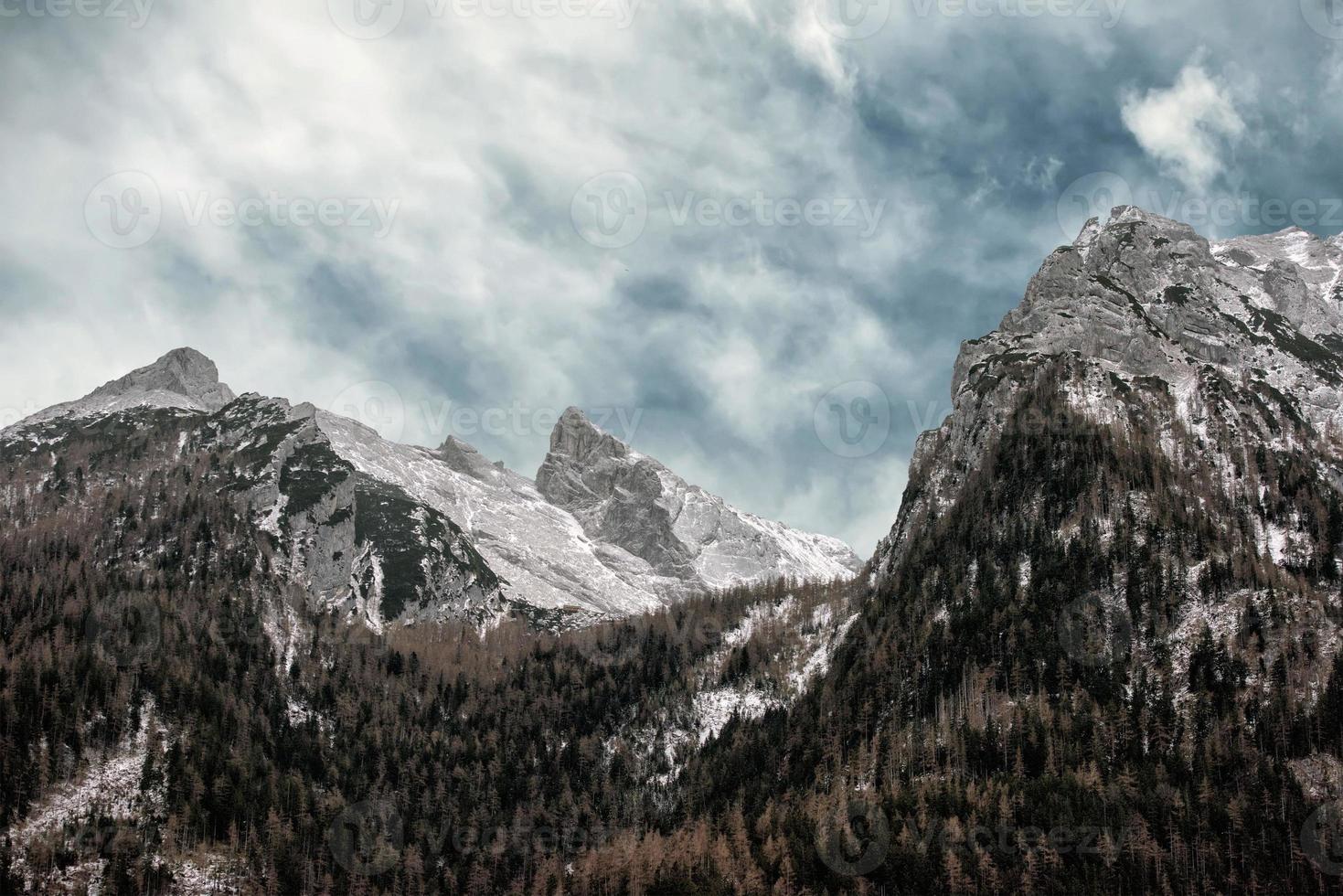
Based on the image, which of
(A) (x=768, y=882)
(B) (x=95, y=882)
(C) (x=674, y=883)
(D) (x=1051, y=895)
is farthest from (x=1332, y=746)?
(B) (x=95, y=882)

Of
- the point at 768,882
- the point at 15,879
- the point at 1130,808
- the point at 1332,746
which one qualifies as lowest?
the point at 15,879

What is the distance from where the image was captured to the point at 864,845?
182750 millimetres

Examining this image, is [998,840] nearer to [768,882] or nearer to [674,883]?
[768,882]

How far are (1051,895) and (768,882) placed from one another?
43075 millimetres

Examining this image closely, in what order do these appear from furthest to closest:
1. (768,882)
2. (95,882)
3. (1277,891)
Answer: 1. (95,882)
2. (768,882)
3. (1277,891)
